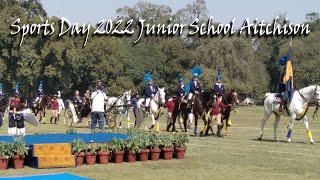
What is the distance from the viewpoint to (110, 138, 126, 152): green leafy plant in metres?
17.5

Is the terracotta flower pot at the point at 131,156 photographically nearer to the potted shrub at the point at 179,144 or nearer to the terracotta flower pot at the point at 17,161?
the potted shrub at the point at 179,144

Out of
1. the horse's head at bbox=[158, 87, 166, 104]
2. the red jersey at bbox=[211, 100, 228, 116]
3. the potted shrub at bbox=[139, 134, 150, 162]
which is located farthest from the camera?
the horse's head at bbox=[158, 87, 166, 104]

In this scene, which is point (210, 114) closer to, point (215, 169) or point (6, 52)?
point (215, 169)

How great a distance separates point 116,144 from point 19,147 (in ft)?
8.62

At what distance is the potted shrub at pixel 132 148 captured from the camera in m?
17.6

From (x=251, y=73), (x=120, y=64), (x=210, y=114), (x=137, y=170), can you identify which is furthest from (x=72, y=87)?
(x=137, y=170)

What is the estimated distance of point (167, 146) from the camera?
60.2ft

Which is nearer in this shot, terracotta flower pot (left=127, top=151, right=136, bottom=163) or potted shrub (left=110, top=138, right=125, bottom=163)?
potted shrub (left=110, top=138, right=125, bottom=163)

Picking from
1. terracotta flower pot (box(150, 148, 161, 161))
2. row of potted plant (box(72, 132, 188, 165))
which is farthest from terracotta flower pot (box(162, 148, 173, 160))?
terracotta flower pot (box(150, 148, 161, 161))

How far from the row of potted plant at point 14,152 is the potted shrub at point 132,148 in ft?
9.07

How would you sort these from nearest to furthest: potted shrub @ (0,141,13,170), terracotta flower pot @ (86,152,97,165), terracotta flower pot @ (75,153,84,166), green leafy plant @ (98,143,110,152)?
1. potted shrub @ (0,141,13,170)
2. terracotta flower pot @ (75,153,84,166)
3. terracotta flower pot @ (86,152,97,165)
4. green leafy plant @ (98,143,110,152)

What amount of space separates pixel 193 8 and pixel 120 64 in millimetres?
20955

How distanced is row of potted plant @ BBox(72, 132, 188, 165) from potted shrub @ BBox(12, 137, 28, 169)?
4.41ft

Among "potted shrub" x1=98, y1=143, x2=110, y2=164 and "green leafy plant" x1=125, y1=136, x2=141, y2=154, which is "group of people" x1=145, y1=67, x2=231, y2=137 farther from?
"potted shrub" x1=98, y1=143, x2=110, y2=164
